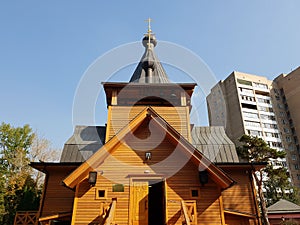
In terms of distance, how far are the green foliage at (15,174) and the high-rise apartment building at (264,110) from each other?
48.1 metres

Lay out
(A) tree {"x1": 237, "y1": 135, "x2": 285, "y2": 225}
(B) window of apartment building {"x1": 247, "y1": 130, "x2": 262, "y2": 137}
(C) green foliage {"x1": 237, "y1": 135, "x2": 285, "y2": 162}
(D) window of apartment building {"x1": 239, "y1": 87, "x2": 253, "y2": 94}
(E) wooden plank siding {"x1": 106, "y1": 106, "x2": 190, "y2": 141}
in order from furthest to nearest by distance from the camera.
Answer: (D) window of apartment building {"x1": 239, "y1": 87, "x2": 253, "y2": 94}
(B) window of apartment building {"x1": 247, "y1": 130, "x2": 262, "y2": 137}
(C) green foliage {"x1": 237, "y1": 135, "x2": 285, "y2": 162}
(A) tree {"x1": 237, "y1": 135, "x2": 285, "y2": 225}
(E) wooden plank siding {"x1": 106, "y1": 106, "x2": 190, "y2": 141}

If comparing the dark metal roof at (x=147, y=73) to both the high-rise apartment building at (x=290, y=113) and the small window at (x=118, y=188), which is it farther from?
the high-rise apartment building at (x=290, y=113)

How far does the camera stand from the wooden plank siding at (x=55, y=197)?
11.4m

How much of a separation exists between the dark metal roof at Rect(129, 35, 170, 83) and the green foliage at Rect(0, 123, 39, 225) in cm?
1543

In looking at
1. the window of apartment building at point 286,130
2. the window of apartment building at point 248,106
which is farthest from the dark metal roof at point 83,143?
the window of apartment building at point 286,130

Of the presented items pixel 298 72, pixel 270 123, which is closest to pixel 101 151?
pixel 270 123

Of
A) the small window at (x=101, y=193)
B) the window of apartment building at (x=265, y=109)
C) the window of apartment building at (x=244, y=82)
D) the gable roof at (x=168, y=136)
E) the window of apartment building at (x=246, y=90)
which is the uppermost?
the window of apartment building at (x=244, y=82)

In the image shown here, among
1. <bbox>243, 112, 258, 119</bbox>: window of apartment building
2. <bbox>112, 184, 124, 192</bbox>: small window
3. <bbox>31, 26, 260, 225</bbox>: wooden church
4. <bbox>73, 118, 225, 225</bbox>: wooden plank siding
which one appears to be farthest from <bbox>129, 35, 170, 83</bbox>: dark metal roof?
<bbox>243, 112, 258, 119</bbox>: window of apartment building

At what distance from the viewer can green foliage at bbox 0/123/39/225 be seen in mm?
22484

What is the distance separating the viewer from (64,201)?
11.6m

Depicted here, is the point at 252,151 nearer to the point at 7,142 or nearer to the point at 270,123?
the point at 7,142

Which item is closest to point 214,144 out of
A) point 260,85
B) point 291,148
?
point 291,148

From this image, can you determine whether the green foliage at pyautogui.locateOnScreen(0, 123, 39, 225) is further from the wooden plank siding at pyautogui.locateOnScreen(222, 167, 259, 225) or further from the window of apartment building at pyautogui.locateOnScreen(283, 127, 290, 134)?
the window of apartment building at pyautogui.locateOnScreen(283, 127, 290, 134)

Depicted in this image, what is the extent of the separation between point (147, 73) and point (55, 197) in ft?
35.8
